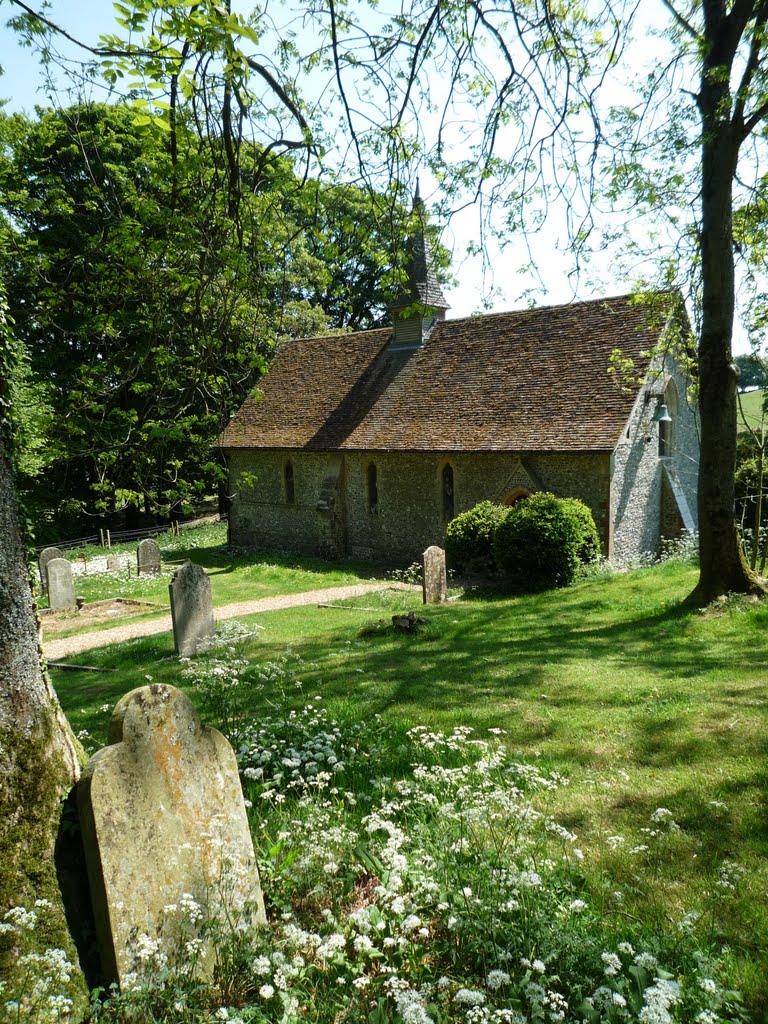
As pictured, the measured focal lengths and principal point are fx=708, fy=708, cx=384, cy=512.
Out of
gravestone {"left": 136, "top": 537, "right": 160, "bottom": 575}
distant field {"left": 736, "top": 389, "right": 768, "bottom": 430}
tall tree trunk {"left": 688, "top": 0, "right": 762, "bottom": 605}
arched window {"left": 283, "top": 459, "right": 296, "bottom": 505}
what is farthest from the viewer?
arched window {"left": 283, "top": 459, "right": 296, "bottom": 505}

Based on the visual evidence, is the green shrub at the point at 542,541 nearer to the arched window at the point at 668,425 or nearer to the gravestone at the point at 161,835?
the arched window at the point at 668,425

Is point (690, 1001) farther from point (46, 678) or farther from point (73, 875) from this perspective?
point (46, 678)

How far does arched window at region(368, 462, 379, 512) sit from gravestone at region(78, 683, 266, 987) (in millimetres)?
19569

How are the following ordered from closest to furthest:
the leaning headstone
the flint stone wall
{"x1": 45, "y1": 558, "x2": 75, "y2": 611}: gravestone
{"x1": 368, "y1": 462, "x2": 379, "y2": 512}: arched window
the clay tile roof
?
the leaning headstone
{"x1": 45, "y1": 558, "x2": 75, "y2": 611}: gravestone
the flint stone wall
the clay tile roof
{"x1": 368, "y1": 462, "x2": 379, "y2": 512}: arched window

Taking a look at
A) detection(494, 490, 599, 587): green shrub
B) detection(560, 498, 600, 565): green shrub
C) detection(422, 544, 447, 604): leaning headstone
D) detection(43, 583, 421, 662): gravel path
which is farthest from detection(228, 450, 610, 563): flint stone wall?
detection(422, 544, 447, 604): leaning headstone

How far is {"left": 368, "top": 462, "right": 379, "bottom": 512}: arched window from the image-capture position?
2314 cm

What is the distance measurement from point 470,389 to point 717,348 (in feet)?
39.5

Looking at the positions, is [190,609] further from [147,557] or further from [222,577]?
[147,557]

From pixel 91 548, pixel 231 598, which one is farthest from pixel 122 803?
pixel 91 548

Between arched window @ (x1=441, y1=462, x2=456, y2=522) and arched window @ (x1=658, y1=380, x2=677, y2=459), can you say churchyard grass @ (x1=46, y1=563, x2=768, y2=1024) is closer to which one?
arched window @ (x1=441, y1=462, x2=456, y2=522)

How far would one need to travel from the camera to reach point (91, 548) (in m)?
27.9

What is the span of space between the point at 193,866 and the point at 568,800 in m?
2.56

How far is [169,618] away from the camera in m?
16.4

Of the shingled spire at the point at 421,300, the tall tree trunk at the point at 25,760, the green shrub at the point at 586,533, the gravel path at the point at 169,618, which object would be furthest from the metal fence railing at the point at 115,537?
the tall tree trunk at the point at 25,760
